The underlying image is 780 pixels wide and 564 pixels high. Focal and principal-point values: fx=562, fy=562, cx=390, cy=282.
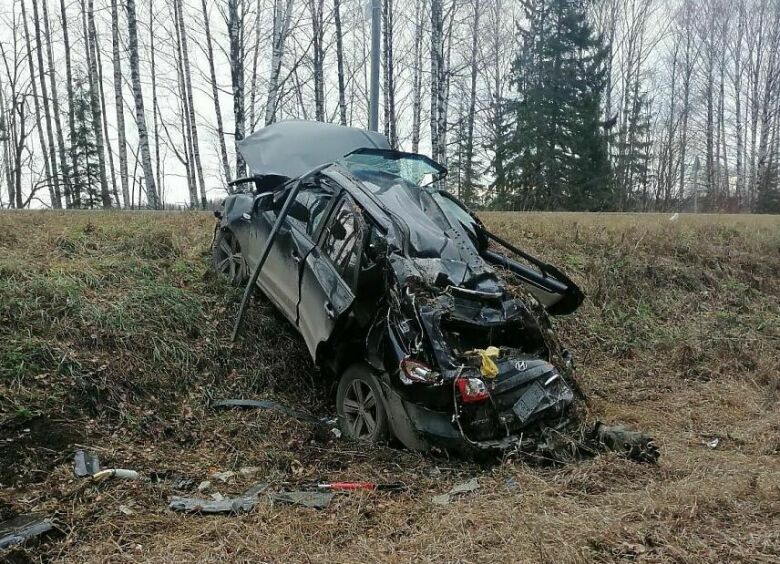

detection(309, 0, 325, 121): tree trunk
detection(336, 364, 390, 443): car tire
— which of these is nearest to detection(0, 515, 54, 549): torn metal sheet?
detection(336, 364, 390, 443): car tire

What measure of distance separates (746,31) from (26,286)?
1483 inches

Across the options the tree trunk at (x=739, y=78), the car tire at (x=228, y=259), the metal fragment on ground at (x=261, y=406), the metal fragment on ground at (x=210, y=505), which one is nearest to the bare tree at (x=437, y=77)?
the car tire at (x=228, y=259)

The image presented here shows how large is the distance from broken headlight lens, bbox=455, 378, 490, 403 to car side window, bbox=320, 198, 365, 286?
1285 millimetres

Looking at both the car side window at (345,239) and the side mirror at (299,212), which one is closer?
the car side window at (345,239)

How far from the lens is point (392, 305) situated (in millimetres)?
4375

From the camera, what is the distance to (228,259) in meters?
6.81

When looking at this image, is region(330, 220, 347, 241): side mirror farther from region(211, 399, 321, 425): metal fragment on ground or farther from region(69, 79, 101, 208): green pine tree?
region(69, 79, 101, 208): green pine tree

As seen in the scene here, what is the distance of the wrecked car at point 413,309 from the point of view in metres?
4.04

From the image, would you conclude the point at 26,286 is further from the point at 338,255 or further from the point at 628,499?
the point at 628,499

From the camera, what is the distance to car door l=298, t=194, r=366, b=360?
4680 mm

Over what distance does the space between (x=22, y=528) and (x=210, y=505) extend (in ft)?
3.24

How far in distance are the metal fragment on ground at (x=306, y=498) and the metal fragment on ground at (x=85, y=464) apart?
128cm

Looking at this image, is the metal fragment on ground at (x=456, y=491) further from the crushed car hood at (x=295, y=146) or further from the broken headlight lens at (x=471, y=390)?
the crushed car hood at (x=295, y=146)

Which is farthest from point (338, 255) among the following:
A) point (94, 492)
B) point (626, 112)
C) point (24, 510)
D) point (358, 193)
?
point (626, 112)
